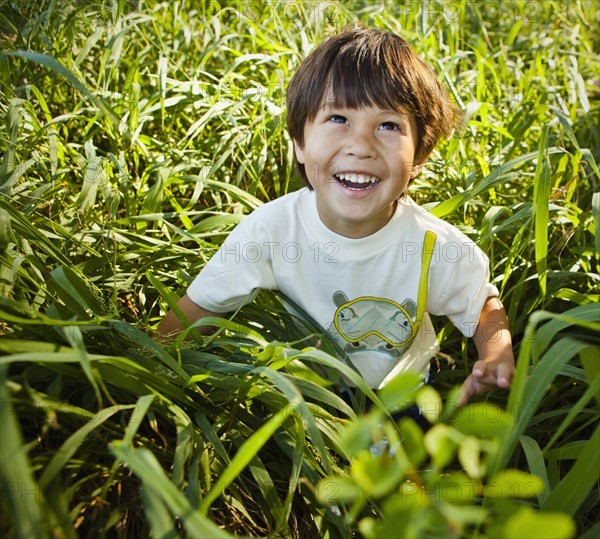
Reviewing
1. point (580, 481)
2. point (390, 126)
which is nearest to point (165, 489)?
point (580, 481)

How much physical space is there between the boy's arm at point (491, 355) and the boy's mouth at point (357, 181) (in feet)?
1.27

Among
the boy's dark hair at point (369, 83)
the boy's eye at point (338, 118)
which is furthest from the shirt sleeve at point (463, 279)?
the boy's eye at point (338, 118)

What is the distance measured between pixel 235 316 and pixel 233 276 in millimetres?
102

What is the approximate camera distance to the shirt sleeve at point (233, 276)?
1.47 meters

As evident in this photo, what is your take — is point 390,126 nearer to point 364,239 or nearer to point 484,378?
point 364,239

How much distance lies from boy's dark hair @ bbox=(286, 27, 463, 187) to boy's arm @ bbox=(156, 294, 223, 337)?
1.52 feet

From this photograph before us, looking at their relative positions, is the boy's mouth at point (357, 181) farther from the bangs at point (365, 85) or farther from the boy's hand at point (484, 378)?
the boy's hand at point (484, 378)

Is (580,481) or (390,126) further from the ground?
(390,126)

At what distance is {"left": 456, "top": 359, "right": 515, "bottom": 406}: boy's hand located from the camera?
126 cm

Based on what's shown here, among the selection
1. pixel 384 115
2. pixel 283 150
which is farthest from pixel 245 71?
pixel 384 115

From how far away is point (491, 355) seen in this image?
54.7 inches

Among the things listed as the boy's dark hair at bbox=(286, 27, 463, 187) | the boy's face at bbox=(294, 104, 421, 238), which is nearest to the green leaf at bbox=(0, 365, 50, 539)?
the boy's face at bbox=(294, 104, 421, 238)

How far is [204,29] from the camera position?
243cm

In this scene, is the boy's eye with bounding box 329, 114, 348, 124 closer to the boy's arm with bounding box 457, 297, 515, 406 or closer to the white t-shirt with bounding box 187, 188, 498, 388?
the white t-shirt with bounding box 187, 188, 498, 388
